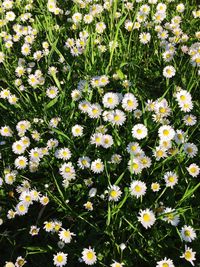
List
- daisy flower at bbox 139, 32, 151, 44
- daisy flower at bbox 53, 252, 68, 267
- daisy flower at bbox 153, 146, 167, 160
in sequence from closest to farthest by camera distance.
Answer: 1. daisy flower at bbox 53, 252, 68, 267
2. daisy flower at bbox 153, 146, 167, 160
3. daisy flower at bbox 139, 32, 151, 44

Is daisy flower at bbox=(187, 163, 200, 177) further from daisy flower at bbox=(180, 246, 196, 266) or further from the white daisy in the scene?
the white daisy

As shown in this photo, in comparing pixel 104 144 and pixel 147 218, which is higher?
pixel 104 144

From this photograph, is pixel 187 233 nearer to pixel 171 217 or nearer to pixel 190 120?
pixel 171 217

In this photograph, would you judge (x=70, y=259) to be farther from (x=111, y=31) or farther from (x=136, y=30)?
(x=136, y=30)

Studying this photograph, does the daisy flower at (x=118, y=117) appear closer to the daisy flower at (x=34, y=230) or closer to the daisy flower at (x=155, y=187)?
the daisy flower at (x=155, y=187)

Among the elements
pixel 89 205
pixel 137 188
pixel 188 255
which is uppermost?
pixel 137 188

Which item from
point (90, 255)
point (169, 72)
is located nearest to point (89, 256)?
point (90, 255)

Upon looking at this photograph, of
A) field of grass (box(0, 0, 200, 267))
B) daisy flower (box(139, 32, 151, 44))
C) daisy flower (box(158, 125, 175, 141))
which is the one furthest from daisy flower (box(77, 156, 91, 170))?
daisy flower (box(139, 32, 151, 44))
